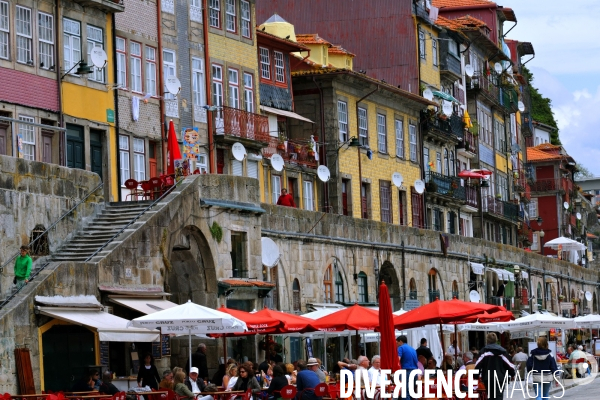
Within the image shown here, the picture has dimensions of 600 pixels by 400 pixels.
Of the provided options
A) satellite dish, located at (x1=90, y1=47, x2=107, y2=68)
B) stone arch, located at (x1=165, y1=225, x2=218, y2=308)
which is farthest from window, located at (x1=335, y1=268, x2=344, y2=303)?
satellite dish, located at (x1=90, y1=47, x2=107, y2=68)

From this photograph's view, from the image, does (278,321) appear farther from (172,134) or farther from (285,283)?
(285,283)

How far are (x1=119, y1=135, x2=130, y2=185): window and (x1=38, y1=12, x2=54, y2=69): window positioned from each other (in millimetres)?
3596

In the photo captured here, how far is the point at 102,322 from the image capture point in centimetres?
2608

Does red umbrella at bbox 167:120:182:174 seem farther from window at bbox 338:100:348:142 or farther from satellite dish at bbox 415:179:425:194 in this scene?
satellite dish at bbox 415:179:425:194

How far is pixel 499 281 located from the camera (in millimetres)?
61562

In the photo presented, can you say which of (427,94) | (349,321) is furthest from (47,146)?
(427,94)

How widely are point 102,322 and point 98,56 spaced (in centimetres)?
1019

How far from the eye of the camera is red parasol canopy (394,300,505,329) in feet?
96.8

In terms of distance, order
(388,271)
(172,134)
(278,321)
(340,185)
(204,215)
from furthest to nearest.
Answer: (340,185) < (388,271) < (172,134) < (204,215) < (278,321)

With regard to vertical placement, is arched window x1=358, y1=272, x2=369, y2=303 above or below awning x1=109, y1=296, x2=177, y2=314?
above

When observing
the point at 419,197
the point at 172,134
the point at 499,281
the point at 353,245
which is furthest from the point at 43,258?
the point at 499,281

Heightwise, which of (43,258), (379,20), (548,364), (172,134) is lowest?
(548,364)

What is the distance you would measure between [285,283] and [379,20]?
22378 mm

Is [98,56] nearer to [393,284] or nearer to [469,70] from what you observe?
[393,284]
